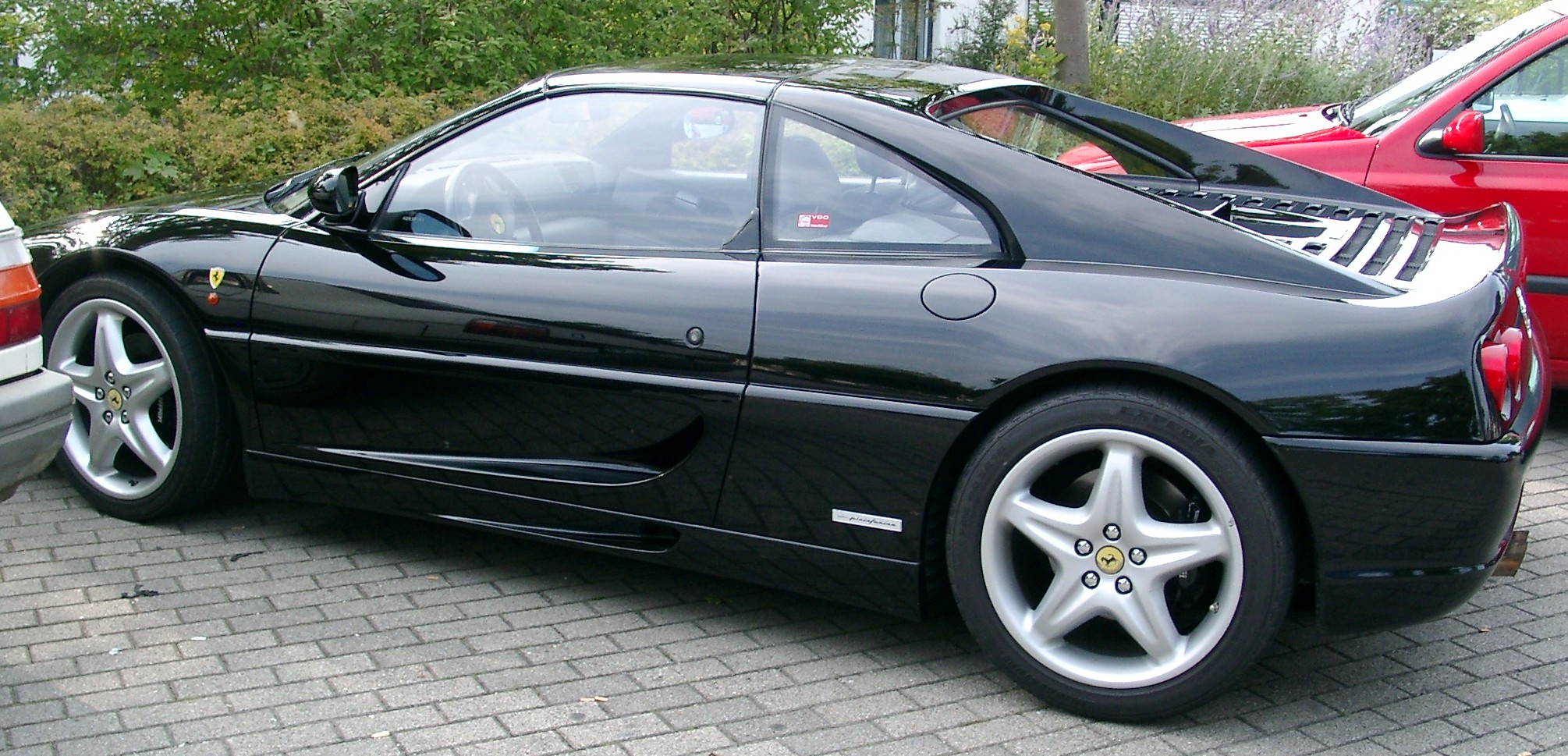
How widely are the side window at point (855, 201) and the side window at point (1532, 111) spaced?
303 centimetres

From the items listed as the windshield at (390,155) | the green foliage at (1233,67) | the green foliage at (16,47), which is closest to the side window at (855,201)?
the windshield at (390,155)

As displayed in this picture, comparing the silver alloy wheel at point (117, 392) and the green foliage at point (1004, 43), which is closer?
the silver alloy wheel at point (117, 392)

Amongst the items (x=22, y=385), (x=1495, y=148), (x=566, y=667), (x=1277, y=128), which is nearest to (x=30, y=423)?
(x=22, y=385)

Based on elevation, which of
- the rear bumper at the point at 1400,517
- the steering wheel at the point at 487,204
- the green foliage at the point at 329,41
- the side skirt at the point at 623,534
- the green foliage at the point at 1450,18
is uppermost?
the green foliage at the point at 1450,18

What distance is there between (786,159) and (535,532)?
120cm

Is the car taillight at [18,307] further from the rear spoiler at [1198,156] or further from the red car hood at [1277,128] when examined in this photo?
the red car hood at [1277,128]

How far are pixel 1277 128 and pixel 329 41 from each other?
5759mm

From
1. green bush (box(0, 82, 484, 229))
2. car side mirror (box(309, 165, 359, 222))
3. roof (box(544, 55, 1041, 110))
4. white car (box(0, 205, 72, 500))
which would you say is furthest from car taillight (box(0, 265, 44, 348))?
→ green bush (box(0, 82, 484, 229))

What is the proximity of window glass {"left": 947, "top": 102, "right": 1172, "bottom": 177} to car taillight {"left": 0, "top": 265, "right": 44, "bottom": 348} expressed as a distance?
2291 mm

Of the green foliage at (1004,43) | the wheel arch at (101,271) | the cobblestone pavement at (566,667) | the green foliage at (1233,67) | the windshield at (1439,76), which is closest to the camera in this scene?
the cobblestone pavement at (566,667)

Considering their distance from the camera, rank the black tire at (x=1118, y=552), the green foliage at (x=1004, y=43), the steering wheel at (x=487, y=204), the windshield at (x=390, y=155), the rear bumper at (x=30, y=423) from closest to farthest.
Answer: the black tire at (x=1118, y=552), the rear bumper at (x=30, y=423), the steering wheel at (x=487, y=204), the windshield at (x=390, y=155), the green foliage at (x=1004, y=43)

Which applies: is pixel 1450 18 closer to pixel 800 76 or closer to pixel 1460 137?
pixel 1460 137

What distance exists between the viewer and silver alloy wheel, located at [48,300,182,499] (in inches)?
165

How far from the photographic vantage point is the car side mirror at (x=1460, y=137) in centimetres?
520
